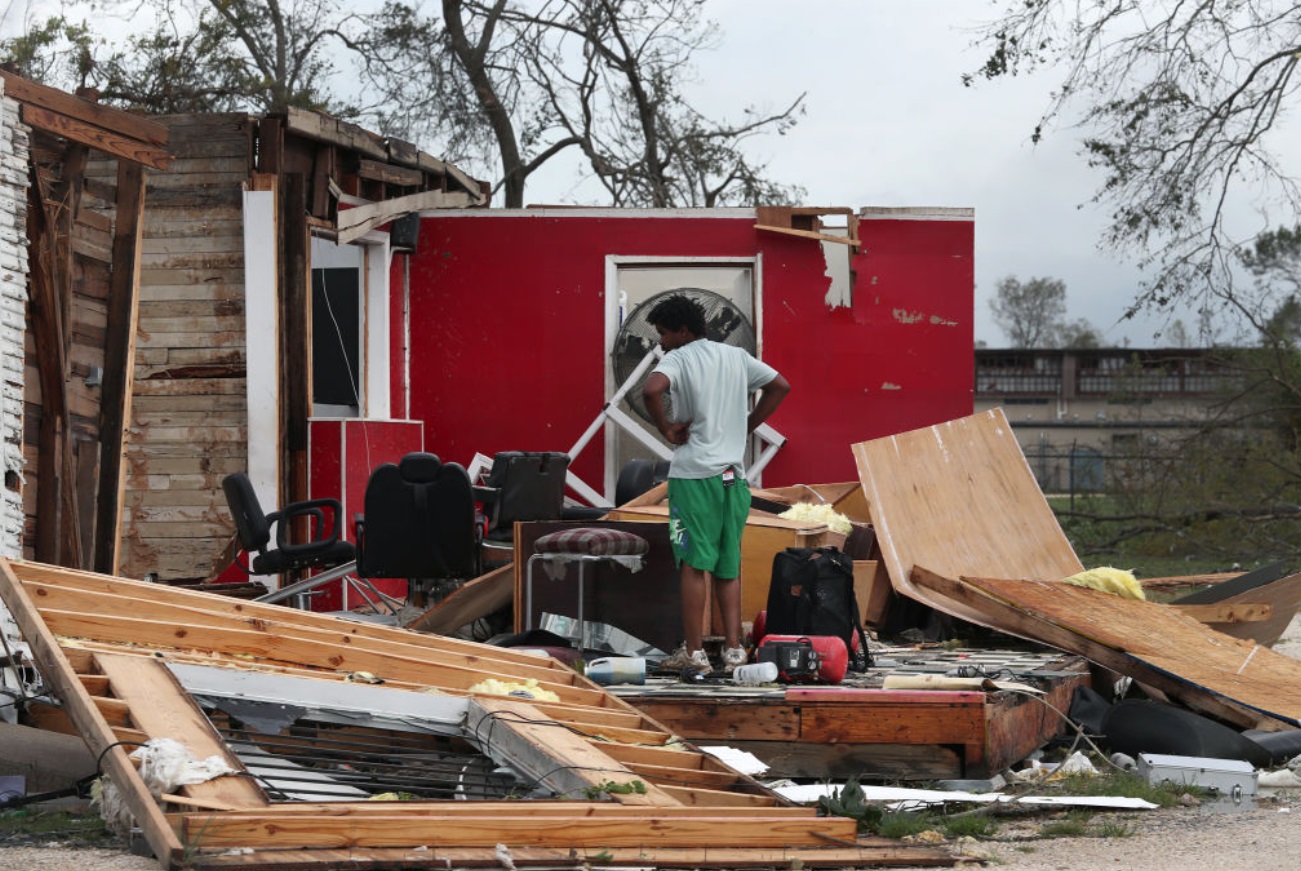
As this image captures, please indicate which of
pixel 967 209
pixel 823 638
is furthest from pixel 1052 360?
pixel 823 638

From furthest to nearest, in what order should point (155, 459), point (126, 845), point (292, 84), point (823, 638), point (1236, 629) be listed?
point (292, 84)
point (155, 459)
point (1236, 629)
point (823, 638)
point (126, 845)

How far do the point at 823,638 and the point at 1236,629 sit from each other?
3.99 metres

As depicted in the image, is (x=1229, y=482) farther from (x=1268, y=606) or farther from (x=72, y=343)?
(x=72, y=343)

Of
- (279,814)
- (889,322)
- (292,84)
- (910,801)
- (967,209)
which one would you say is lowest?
(910,801)

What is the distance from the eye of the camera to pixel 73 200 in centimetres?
740

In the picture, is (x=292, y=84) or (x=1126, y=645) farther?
(x=292, y=84)

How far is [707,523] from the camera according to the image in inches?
277

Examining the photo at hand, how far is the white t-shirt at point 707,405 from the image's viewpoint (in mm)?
7027

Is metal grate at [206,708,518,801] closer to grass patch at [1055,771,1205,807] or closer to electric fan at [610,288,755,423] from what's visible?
grass patch at [1055,771,1205,807]

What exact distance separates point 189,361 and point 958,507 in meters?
5.43

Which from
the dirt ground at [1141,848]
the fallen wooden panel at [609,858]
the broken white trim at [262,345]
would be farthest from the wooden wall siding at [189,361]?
the fallen wooden panel at [609,858]

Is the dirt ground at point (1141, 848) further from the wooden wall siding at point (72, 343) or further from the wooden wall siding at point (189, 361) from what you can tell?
the wooden wall siding at point (189, 361)

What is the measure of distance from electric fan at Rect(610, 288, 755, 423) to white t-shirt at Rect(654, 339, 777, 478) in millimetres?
5864

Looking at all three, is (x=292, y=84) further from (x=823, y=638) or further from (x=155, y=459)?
(x=823, y=638)
